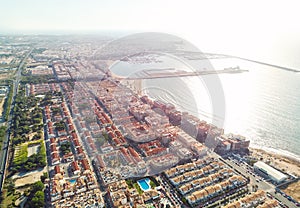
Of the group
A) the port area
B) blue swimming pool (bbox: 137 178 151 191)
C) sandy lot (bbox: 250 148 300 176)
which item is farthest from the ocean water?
blue swimming pool (bbox: 137 178 151 191)

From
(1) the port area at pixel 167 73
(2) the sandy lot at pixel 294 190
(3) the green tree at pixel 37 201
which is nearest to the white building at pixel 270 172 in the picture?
(2) the sandy lot at pixel 294 190

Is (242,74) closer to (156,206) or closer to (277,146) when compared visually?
(277,146)

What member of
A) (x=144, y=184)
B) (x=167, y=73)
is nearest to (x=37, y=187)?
(x=144, y=184)

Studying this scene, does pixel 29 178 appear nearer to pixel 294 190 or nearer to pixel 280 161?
pixel 294 190

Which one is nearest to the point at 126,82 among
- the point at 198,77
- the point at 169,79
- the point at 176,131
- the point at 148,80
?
the point at 148,80

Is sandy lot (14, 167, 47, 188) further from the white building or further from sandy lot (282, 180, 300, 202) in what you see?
sandy lot (282, 180, 300, 202)

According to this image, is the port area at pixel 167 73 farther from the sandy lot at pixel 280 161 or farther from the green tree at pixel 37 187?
the green tree at pixel 37 187
